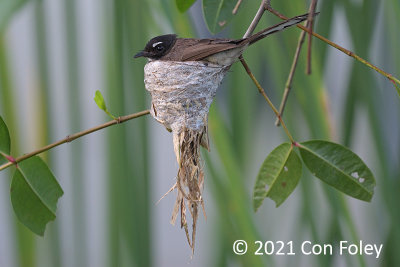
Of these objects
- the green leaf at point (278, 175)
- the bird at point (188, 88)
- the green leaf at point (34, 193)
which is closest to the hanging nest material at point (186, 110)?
the bird at point (188, 88)

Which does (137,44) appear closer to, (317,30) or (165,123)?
(317,30)

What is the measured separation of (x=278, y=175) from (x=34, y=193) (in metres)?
0.45

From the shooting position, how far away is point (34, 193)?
98cm

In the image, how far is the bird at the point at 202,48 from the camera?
117cm

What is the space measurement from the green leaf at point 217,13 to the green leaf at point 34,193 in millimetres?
432

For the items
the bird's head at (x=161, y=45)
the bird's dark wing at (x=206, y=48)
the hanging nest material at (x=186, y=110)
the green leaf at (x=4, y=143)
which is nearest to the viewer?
the green leaf at (x=4, y=143)

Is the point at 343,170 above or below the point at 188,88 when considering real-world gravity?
below

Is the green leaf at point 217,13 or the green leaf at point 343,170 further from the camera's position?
the green leaf at point 217,13

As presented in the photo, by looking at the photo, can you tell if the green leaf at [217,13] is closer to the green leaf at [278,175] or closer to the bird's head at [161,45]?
the green leaf at [278,175]

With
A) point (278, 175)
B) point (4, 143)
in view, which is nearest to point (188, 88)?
point (278, 175)

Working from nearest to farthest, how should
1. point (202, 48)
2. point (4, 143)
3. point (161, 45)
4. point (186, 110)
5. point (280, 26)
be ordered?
1. point (4, 143)
2. point (280, 26)
3. point (186, 110)
4. point (202, 48)
5. point (161, 45)

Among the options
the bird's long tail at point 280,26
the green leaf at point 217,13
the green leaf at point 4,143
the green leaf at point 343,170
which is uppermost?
the green leaf at point 217,13

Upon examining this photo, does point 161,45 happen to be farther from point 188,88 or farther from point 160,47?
point 188,88

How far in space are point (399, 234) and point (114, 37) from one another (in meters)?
1.19
